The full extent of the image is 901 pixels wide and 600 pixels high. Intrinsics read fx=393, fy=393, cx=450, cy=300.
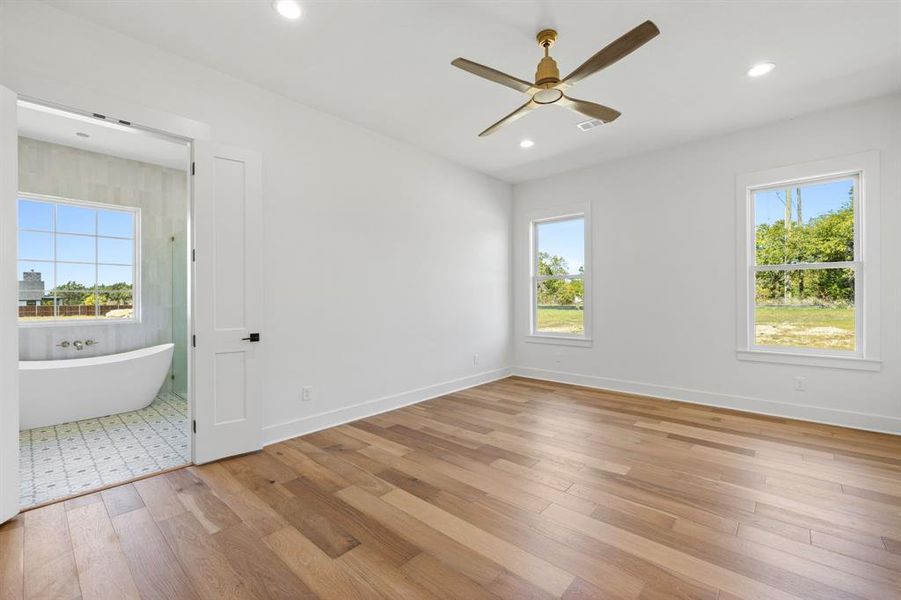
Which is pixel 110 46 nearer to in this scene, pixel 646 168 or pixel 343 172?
pixel 343 172

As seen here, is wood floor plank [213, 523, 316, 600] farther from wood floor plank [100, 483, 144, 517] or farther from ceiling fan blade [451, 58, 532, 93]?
ceiling fan blade [451, 58, 532, 93]

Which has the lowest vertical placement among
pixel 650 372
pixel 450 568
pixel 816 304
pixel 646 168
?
pixel 450 568

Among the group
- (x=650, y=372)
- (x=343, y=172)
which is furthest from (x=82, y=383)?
(x=650, y=372)

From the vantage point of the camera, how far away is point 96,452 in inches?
121

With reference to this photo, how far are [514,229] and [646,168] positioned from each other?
76.9 inches

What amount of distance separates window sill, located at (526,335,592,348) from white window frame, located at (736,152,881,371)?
1.66 m

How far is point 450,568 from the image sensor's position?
175 cm

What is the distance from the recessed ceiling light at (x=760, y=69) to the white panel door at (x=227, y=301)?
384 cm

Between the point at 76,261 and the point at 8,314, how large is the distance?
3.20 m

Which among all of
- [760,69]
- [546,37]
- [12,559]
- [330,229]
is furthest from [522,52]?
[12,559]

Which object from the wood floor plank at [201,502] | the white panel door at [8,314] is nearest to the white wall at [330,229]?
the white panel door at [8,314]

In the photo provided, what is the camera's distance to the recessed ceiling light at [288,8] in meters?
2.28

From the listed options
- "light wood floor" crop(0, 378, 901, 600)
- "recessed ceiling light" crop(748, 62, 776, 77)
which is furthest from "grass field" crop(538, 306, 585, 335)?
"recessed ceiling light" crop(748, 62, 776, 77)

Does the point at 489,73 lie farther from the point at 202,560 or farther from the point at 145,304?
the point at 145,304
